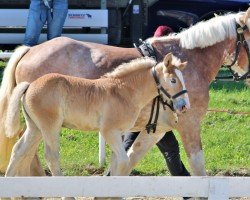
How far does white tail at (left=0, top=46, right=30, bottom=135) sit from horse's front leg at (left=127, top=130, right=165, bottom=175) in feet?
4.22

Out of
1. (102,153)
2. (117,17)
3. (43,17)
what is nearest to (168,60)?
(102,153)

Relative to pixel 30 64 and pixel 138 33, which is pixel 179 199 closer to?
pixel 30 64

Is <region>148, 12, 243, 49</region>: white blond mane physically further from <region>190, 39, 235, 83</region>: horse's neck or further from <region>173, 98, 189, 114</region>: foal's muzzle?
<region>173, 98, 189, 114</region>: foal's muzzle

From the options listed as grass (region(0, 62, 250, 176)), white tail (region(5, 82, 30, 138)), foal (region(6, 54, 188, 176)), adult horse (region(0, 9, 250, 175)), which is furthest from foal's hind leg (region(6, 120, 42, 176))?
grass (region(0, 62, 250, 176))

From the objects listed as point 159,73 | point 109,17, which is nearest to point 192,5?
point 109,17

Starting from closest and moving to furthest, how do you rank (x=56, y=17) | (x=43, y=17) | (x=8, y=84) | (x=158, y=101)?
(x=158, y=101) → (x=8, y=84) → (x=43, y=17) → (x=56, y=17)

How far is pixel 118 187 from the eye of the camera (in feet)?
20.5

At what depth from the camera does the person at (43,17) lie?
12.8 m

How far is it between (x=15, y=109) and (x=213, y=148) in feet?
14.0

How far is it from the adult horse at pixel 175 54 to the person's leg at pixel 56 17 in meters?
4.17

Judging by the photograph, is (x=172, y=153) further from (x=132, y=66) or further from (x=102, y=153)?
(x=102, y=153)

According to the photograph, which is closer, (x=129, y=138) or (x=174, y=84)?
(x=174, y=84)

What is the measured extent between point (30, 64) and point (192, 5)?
8.18 meters

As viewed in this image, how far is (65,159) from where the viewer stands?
10820mm
